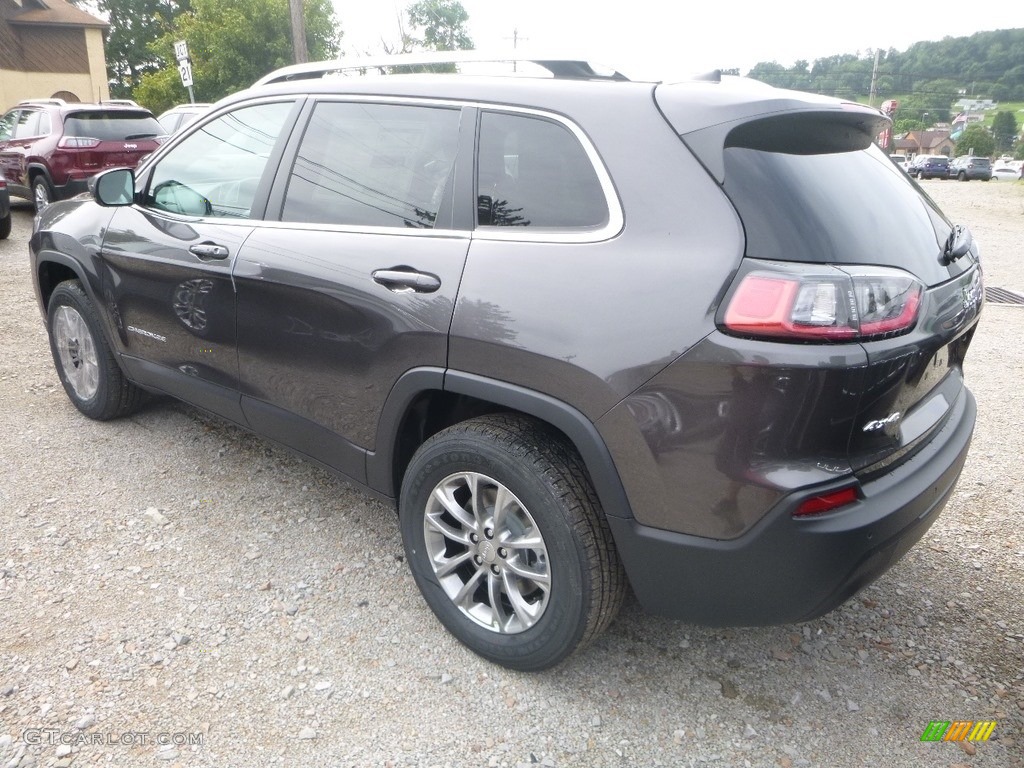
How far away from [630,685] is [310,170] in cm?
213

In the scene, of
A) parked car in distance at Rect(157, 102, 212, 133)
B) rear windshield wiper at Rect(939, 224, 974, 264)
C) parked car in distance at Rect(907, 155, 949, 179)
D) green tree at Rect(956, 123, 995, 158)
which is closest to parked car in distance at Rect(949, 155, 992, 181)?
parked car in distance at Rect(907, 155, 949, 179)

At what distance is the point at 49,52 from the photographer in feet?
112

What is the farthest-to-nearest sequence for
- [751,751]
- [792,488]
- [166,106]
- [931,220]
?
[166,106]
[931,220]
[751,751]
[792,488]

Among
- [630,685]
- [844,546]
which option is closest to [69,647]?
[630,685]

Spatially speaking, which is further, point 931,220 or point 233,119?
point 233,119

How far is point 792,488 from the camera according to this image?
6.23ft

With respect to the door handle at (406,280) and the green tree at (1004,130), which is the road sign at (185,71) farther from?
the green tree at (1004,130)

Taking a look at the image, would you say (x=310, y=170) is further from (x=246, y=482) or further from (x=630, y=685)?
(x=630, y=685)

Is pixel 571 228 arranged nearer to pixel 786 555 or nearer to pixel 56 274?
pixel 786 555

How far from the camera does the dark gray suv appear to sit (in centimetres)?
193

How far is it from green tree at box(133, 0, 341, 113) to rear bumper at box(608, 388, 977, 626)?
33.9 m

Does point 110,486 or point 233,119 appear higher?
point 233,119

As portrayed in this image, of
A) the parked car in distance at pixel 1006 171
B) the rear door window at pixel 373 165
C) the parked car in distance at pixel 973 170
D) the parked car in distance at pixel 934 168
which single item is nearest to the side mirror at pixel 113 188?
the rear door window at pixel 373 165

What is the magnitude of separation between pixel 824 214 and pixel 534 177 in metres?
0.82
